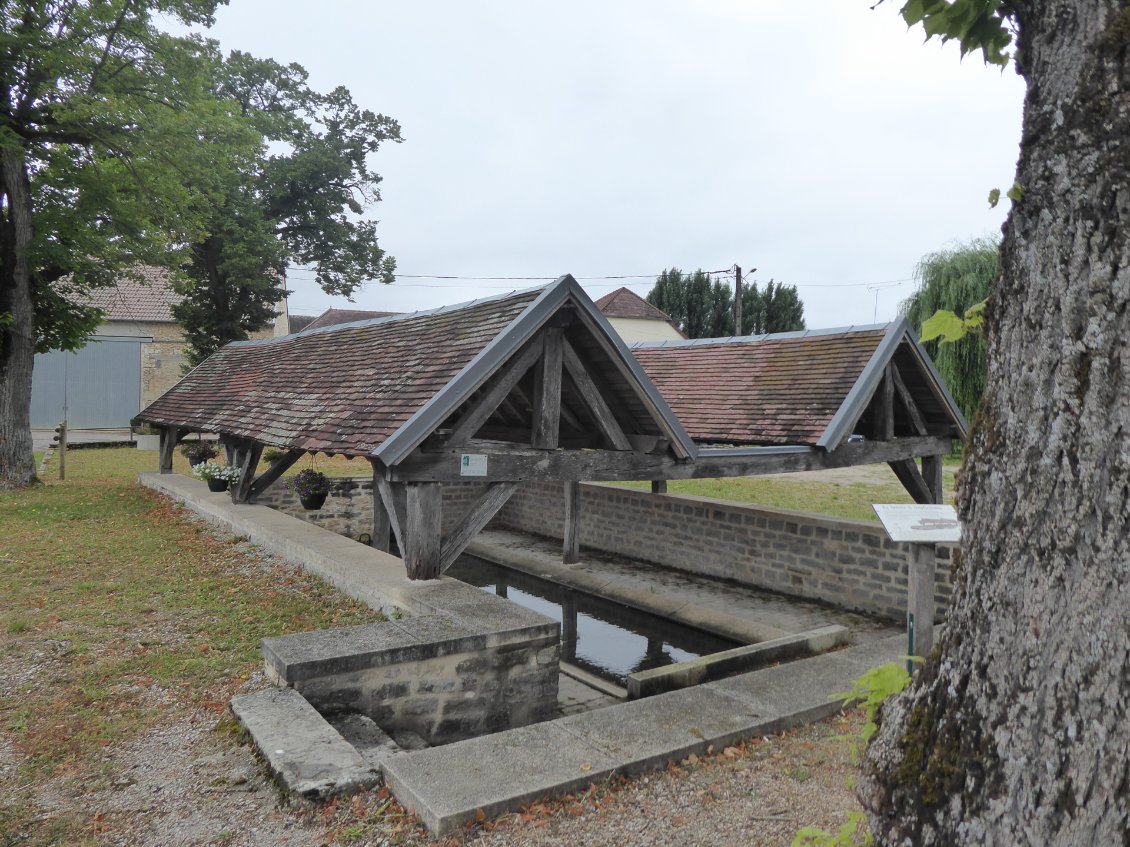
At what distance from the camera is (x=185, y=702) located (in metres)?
4.82

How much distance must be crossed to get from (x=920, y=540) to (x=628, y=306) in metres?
31.0

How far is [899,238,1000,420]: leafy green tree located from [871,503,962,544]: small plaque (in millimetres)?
18082

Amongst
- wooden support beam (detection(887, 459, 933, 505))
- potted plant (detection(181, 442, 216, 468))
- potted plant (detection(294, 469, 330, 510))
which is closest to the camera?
wooden support beam (detection(887, 459, 933, 505))

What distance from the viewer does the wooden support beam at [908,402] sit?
9469mm

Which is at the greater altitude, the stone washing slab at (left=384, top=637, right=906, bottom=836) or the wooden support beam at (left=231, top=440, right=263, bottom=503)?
the wooden support beam at (left=231, top=440, right=263, bottom=503)

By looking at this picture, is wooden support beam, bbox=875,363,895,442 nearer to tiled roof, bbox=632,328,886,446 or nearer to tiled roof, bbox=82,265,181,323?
tiled roof, bbox=632,328,886,446

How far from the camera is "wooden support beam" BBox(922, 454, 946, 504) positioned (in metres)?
10.4

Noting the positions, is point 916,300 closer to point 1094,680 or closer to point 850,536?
point 850,536

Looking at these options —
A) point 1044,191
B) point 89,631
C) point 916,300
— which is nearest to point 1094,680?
point 1044,191

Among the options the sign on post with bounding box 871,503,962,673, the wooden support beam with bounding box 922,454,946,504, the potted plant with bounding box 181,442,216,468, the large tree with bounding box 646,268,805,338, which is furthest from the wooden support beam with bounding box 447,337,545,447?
the large tree with bounding box 646,268,805,338

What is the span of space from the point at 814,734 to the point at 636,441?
3.34 m

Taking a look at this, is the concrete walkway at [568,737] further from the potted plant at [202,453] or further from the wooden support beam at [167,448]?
the wooden support beam at [167,448]

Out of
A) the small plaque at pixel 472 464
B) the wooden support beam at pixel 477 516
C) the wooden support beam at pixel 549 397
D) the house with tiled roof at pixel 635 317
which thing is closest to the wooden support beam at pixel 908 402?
the wooden support beam at pixel 549 397

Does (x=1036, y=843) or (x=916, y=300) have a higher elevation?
(x=916, y=300)
